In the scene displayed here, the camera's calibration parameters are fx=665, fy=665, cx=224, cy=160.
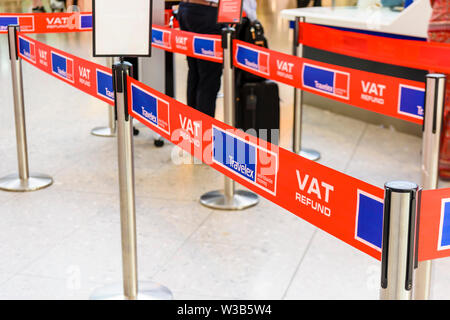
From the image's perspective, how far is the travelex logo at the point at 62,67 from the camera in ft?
13.0

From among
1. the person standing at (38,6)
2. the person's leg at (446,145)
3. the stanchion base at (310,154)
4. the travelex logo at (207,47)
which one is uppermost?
the person standing at (38,6)

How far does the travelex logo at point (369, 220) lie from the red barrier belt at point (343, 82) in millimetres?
1513

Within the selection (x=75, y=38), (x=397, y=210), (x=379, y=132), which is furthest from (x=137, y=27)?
(x=75, y=38)

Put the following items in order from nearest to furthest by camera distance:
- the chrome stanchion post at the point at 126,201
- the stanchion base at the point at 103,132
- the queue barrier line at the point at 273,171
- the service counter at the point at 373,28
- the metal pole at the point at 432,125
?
the queue barrier line at the point at 273,171
the metal pole at the point at 432,125
the chrome stanchion post at the point at 126,201
the service counter at the point at 373,28
the stanchion base at the point at 103,132

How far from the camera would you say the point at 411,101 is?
324 cm

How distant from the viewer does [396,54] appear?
456 centimetres

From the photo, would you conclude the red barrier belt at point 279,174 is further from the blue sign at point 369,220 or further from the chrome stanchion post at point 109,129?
the chrome stanchion post at point 109,129

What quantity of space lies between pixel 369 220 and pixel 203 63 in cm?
359

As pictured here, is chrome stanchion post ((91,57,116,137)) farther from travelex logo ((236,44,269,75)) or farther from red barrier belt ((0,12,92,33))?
travelex logo ((236,44,269,75))

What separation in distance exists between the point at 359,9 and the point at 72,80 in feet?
13.2

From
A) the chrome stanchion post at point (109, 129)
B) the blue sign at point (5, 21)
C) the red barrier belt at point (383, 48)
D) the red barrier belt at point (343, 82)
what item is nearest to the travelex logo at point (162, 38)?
the chrome stanchion post at point (109, 129)

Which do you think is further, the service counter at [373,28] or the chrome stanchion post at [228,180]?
the service counter at [373,28]
